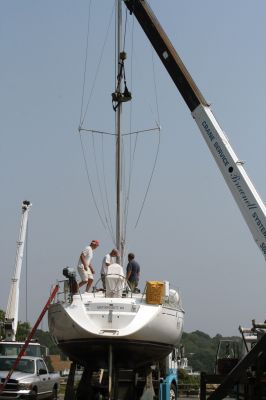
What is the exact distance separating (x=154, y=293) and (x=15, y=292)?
53.1 feet

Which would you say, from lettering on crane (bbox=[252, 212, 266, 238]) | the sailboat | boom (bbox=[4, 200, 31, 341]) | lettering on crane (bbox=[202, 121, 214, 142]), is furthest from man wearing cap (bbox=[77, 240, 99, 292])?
boom (bbox=[4, 200, 31, 341])

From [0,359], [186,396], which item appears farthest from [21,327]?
[0,359]

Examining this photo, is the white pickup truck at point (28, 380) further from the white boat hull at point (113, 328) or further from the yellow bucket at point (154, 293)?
the yellow bucket at point (154, 293)

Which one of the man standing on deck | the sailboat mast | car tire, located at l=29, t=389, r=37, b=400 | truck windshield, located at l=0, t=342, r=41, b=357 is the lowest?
car tire, located at l=29, t=389, r=37, b=400

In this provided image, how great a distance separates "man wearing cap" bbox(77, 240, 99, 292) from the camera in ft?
55.3

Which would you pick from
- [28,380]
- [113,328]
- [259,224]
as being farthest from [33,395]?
[259,224]

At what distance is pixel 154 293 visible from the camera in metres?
15.2

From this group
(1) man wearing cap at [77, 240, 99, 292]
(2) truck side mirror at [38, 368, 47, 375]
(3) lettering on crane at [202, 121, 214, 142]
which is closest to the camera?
(3) lettering on crane at [202, 121, 214, 142]

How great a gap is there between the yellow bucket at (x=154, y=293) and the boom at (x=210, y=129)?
2590mm

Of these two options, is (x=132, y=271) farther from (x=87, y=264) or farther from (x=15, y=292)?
(x=15, y=292)

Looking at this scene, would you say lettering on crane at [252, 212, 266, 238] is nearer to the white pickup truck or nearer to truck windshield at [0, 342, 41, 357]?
the white pickup truck

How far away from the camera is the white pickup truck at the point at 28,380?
19734 mm

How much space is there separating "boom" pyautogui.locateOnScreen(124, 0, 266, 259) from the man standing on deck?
4.17 metres

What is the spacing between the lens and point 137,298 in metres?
15.3
